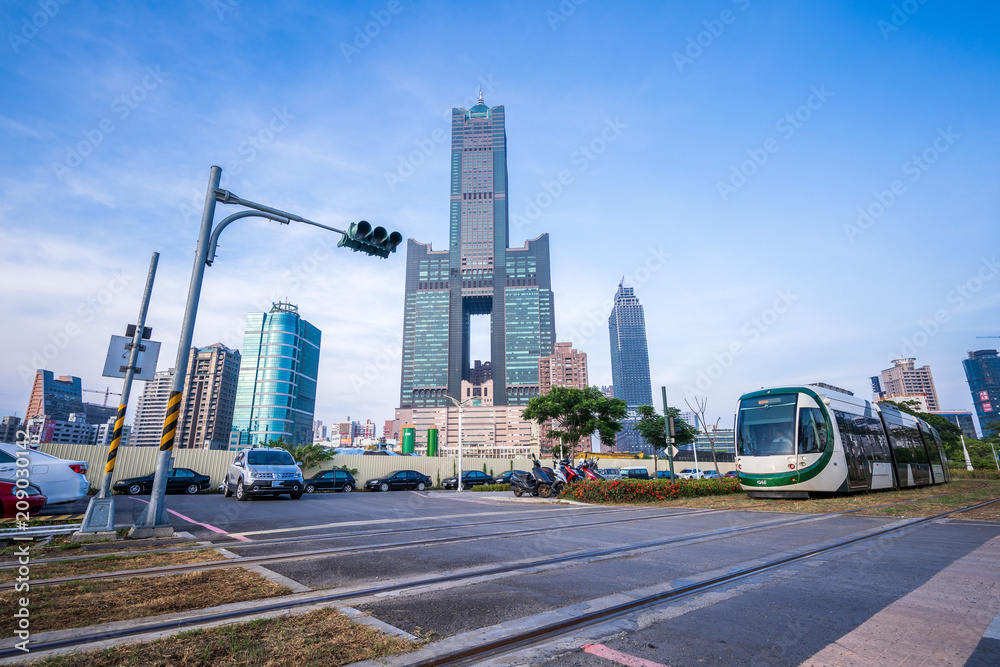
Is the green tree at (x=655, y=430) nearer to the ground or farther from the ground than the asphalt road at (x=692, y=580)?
farther from the ground

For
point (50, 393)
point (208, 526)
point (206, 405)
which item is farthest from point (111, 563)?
point (206, 405)

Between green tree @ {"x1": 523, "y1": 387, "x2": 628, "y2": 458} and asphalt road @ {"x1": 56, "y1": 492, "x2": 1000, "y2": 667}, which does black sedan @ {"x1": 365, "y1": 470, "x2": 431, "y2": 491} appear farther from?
asphalt road @ {"x1": 56, "y1": 492, "x2": 1000, "y2": 667}

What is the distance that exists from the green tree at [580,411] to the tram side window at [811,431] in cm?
2814

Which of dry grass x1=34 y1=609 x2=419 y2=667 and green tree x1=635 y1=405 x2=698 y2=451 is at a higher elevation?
green tree x1=635 y1=405 x2=698 y2=451

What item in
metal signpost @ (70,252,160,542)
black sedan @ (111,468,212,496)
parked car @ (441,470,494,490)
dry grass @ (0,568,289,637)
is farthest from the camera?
parked car @ (441,470,494,490)

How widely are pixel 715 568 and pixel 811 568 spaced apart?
1058 millimetres

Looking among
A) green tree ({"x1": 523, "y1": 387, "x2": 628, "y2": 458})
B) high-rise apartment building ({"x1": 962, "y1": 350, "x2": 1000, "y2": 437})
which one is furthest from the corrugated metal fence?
high-rise apartment building ({"x1": 962, "y1": 350, "x2": 1000, "y2": 437})

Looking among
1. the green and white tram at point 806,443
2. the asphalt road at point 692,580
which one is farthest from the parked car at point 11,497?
the green and white tram at point 806,443

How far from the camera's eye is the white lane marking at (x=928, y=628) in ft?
9.14

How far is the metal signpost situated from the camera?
7121 mm

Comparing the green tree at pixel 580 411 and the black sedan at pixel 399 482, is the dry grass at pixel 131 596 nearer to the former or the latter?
the black sedan at pixel 399 482

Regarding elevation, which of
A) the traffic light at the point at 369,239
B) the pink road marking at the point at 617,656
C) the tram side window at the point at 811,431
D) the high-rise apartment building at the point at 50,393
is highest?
the high-rise apartment building at the point at 50,393

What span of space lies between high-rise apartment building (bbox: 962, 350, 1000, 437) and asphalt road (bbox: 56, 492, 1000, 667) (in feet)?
737

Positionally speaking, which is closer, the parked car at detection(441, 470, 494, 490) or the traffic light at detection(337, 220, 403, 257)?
the traffic light at detection(337, 220, 403, 257)
